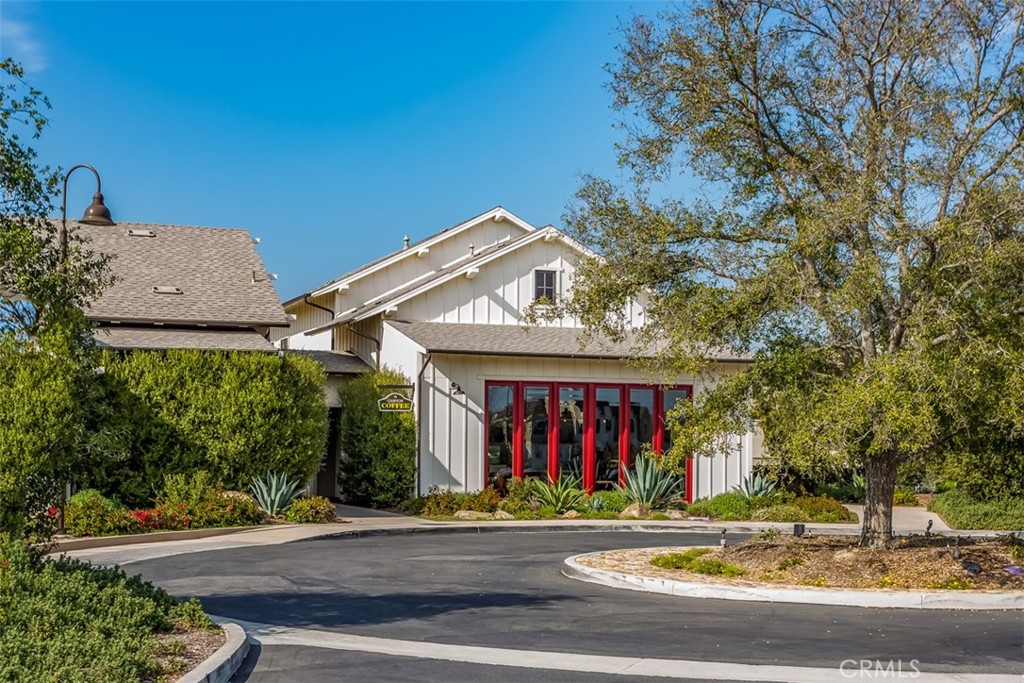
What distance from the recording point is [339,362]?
29.6 metres

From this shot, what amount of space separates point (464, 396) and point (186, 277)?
25.3 ft

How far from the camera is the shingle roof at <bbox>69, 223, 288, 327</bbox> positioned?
85.4 ft

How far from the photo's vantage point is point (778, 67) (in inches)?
608

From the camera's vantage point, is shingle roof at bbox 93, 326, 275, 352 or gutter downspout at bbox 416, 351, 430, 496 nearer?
shingle roof at bbox 93, 326, 275, 352

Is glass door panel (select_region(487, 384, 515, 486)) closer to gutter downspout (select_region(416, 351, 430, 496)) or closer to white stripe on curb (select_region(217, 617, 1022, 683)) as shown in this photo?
gutter downspout (select_region(416, 351, 430, 496))

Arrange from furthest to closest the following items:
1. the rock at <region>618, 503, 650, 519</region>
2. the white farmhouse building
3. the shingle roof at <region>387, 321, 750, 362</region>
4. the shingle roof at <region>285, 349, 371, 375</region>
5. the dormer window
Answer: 1. the shingle roof at <region>285, 349, 371, 375</region>
2. the dormer window
3. the white farmhouse building
4. the shingle roof at <region>387, 321, 750, 362</region>
5. the rock at <region>618, 503, 650, 519</region>

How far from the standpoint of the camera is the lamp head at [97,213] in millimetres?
20953

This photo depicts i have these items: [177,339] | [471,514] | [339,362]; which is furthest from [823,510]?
[177,339]

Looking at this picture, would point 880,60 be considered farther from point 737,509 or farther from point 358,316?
point 358,316

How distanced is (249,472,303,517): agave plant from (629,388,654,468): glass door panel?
27.4 feet

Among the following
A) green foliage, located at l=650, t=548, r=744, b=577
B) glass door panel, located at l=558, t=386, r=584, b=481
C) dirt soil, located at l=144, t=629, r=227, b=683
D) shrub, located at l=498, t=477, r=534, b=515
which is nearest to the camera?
dirt soil, located at l=144, t=629, r=227, b=683

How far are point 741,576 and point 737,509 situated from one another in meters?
10.9

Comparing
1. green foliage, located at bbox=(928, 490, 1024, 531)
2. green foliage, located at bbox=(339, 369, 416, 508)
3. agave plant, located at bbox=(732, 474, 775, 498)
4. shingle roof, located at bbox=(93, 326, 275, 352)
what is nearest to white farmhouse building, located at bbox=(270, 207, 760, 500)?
green foliage, located at bbox=(339, 369, 416, 508)

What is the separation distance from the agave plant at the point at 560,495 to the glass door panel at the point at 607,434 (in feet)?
4.09
